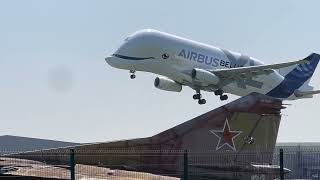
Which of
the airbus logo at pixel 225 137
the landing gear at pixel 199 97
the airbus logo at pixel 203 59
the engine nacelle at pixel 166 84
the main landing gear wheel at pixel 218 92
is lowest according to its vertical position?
the airbus logo at pixel 225 137

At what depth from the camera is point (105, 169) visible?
1680 cm

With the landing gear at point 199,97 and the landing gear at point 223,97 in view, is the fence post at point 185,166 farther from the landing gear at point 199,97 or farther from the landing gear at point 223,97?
the landing gear at point 223,97

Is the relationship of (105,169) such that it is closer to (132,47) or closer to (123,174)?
(123,174)

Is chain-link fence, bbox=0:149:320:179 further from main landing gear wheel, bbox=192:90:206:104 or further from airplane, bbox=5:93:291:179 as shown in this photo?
main landing gear wheel, bbox=192:90:206:104

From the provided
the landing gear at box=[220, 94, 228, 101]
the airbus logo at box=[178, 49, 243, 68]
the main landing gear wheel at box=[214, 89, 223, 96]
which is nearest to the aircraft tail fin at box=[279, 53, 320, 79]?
the airbus logo at box=[178, 49, 243, 68]

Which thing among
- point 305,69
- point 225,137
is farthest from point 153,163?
point 305,69

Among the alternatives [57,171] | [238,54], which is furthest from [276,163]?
[238,54]

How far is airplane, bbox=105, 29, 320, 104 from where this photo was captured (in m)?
41.1

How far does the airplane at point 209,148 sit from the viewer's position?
1806 centimetres

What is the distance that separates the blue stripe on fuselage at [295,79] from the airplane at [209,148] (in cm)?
2517

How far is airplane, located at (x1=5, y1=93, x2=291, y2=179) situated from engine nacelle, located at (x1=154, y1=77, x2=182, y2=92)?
22116 millimetres

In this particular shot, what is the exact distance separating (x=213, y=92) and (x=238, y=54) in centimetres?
438

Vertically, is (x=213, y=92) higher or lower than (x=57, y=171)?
higher

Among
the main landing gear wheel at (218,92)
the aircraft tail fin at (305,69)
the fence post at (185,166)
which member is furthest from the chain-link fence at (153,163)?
the aircraft tail fin at (305,69)
